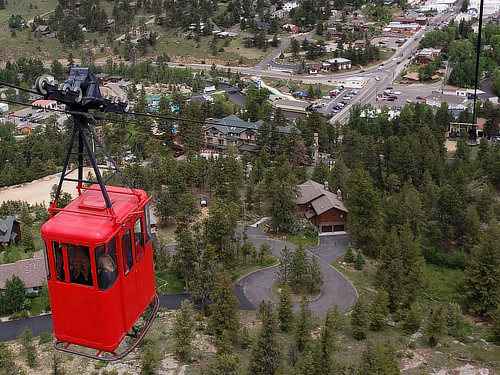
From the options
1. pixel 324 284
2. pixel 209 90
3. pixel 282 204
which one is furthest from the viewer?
pixel 209 90

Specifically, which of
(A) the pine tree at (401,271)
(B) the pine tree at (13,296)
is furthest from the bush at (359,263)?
(B) the pine tree at (13,296)

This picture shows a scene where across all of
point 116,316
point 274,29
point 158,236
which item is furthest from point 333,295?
point 274,29

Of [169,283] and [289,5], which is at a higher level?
[289,5]

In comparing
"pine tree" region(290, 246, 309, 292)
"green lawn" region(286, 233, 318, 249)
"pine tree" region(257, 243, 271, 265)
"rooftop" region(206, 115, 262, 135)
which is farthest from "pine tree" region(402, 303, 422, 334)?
"rooftop" region(206, 115, 262, 135)

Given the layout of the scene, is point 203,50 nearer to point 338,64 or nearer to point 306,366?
point 338,64

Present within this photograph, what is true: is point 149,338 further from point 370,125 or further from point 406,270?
point 370,125

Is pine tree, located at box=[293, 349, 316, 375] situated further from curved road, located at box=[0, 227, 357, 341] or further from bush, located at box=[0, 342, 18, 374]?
bush, located at box=[0, 342, 18, 374]

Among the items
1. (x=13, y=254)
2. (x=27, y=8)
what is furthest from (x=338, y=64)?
(x=27, y=8)
